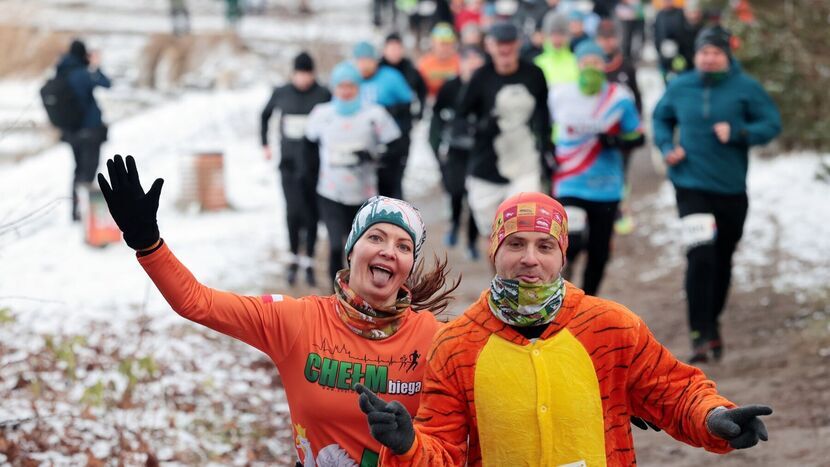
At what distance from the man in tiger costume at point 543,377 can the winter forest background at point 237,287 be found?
2486mm

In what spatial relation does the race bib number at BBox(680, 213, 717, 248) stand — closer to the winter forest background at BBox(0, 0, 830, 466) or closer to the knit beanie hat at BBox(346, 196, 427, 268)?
the winter forest background at BBox(0, 0, 830, 466)

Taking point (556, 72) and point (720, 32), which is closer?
point (720, 32)

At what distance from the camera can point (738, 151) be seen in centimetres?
804

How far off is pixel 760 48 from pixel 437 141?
11.4 ft

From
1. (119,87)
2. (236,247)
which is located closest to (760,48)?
(236,247)

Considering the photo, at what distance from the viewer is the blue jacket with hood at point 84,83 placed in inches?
531

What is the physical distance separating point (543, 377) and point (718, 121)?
499 centimetres

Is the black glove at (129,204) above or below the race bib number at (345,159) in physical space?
below

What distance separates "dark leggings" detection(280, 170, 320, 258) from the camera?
11.0 meters

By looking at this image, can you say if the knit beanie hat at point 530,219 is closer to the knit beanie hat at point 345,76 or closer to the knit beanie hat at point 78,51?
the knit beanie hat at point 345,76

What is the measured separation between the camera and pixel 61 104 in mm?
13305

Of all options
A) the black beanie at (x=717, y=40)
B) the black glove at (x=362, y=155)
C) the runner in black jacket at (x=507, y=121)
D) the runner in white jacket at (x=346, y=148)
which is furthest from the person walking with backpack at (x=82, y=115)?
the black beanie at (x=717, y=40)

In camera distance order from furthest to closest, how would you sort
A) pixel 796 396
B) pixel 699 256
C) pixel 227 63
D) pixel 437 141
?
pixel 227 63, pixel 437 141, pixel 699 256, pixel 796 396

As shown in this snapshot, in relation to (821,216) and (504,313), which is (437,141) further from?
(504,313)
